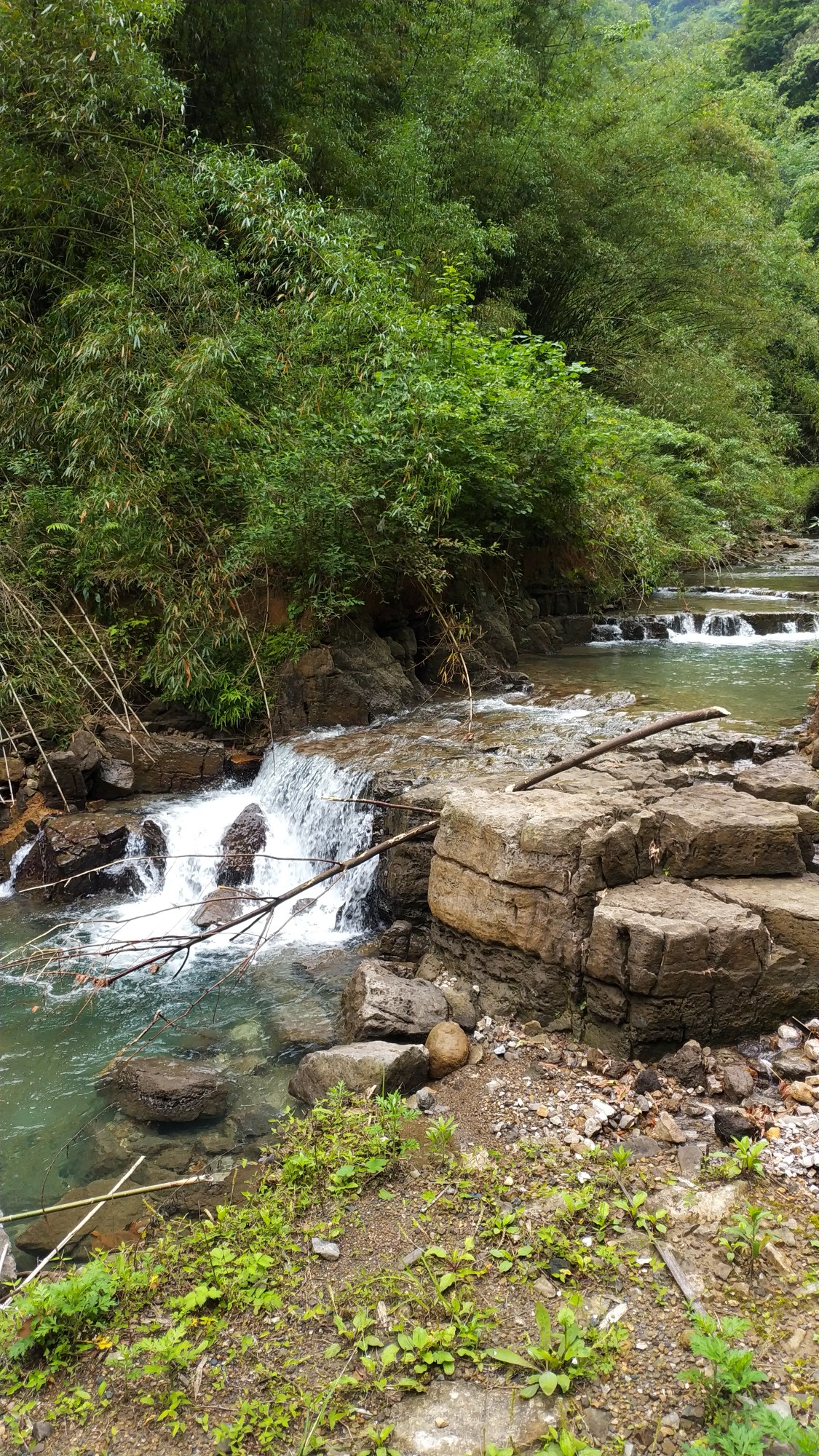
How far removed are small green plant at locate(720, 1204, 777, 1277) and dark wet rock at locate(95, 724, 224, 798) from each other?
622cm

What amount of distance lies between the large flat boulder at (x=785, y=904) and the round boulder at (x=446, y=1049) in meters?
1.37

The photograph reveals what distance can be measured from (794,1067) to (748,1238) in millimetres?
1059

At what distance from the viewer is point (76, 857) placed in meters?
6.96

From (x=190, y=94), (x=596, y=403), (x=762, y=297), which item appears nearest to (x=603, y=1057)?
(x=596, y=403)

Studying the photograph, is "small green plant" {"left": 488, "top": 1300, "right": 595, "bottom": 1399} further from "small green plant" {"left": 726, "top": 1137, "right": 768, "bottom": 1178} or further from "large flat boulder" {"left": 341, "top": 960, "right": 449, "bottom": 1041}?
"large flat boulder" {"left": 341, "top": 960, "right": 449, "bottom": 1041}

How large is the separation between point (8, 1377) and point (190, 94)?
12.9 meters

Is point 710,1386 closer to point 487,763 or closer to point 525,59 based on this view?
point 487,763

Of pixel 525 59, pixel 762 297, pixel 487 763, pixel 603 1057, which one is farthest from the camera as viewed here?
pixel 762 297

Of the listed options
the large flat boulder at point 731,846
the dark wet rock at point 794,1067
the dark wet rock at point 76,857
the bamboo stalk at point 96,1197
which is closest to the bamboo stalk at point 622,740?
the large flat boulder at point 731,846

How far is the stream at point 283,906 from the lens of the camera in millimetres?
4352

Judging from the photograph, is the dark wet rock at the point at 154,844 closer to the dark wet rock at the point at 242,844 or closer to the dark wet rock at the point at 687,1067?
the dark wet rock at the point at 242,844

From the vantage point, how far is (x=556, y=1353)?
92.3 inches

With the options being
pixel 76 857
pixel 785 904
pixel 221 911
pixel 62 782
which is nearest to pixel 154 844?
pixel 76 857

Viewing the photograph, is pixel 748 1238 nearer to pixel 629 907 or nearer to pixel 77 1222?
pixel 629 907
